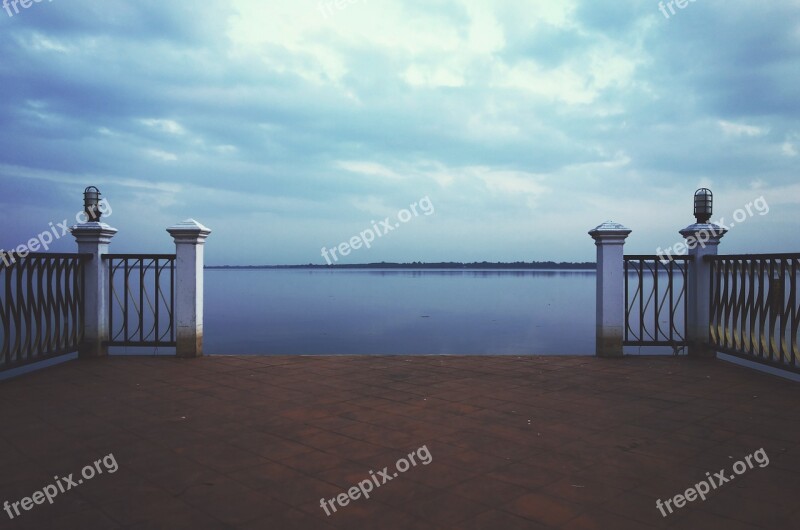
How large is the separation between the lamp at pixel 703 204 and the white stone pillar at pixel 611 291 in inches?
40.9

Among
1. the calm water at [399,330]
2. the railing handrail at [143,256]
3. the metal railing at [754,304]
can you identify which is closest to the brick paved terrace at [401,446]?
the metal railing at [754,304]

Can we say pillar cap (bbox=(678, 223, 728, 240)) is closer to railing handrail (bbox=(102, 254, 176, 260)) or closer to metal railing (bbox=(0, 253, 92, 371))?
railing handrail (bbox=(102, 254, 176, 260))

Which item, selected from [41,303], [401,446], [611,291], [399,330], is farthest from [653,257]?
[399,330]

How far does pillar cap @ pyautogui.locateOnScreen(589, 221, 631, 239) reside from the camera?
6.45 metres

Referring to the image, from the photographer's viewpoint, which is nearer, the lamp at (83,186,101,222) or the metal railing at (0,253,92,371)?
the metal railing at (0,253,92,371)

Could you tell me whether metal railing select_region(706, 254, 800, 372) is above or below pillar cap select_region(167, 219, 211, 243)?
below

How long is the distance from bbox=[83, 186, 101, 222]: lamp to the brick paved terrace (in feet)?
6.93

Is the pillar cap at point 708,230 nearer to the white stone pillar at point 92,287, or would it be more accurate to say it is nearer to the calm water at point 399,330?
the white stone pillar at point 92,287

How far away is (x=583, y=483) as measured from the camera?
269 centimetres

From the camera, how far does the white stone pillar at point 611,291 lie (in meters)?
6.46

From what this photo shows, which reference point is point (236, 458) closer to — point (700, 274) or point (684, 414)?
point (684, 414)

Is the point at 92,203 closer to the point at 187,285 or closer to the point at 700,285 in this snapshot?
the point at 187,285

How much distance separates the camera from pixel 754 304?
18.4 ft

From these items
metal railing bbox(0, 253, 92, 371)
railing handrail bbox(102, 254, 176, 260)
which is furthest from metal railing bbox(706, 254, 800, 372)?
metal railing bbox(0, 253, 92, 371)
